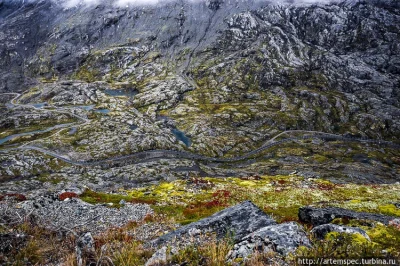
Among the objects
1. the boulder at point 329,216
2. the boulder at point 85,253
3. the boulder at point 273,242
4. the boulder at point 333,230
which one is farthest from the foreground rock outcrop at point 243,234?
the boulder at point 329,216

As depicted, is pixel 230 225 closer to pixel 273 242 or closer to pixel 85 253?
pixel 273 242

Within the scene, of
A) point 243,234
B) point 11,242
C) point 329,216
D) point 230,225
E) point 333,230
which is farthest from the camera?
point 329,216

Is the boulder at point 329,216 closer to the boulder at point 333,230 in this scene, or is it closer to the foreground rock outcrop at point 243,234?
the foreground rock outcrop at point 243,234

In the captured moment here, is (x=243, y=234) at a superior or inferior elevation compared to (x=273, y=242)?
inferior

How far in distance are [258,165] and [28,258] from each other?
196 metres

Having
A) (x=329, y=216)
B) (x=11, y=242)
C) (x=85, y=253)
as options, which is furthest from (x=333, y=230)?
(x=11, y=242)

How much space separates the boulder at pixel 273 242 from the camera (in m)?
10.1

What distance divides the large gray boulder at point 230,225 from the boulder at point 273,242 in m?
2.42

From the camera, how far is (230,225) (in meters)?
14.3

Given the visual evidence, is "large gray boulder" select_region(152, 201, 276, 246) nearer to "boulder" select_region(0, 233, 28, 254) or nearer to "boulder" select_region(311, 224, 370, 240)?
"boulder" select_region(311, 224, 370, 240)

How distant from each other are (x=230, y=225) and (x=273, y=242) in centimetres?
407

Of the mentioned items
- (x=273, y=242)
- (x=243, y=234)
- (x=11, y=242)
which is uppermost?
(x=11, y=242)

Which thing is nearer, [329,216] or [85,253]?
[85,253]

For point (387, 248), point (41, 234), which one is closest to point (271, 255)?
point (387, 248)
